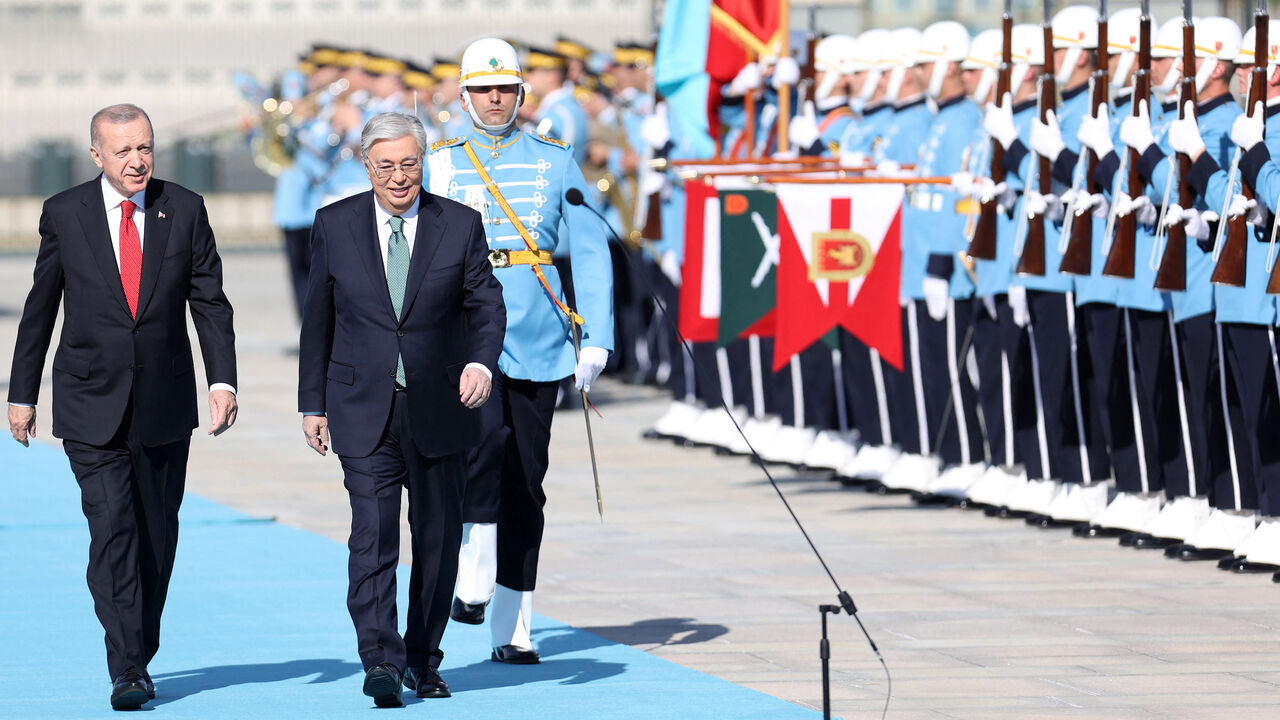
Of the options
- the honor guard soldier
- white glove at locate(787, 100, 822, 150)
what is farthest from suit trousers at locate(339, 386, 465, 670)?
white glove at locate(787, 100, 822, 150)

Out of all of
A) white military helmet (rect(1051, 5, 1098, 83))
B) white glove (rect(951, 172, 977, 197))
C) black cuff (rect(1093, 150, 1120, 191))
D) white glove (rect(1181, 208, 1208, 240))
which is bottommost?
white glove (rect(1181, 208, 1208, 240))

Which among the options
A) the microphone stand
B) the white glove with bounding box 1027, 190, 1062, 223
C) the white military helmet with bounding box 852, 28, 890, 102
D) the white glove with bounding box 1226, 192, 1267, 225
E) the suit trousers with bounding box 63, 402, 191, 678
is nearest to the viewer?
the microphone stand

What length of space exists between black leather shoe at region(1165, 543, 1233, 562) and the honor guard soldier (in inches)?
112

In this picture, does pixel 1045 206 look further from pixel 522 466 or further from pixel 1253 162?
pixel 522 466

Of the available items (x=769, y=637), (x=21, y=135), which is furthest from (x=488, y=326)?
(x=21, y=135)

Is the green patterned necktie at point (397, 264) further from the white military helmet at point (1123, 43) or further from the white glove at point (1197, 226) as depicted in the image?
the white military helmet at point (1123, 43)

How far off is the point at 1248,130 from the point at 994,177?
1846 millimetres

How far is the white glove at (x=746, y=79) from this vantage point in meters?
13.0

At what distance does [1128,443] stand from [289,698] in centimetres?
425

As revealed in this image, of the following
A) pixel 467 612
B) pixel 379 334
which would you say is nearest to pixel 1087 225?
pixel 467 612

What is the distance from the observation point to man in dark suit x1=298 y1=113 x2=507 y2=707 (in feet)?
22.5

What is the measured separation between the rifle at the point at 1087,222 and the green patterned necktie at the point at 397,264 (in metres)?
3.74

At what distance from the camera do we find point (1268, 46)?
30.0 feet

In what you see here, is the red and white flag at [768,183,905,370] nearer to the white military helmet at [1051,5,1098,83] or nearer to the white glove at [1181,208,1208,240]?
the white military helmet at [1051,5,1098,83]
